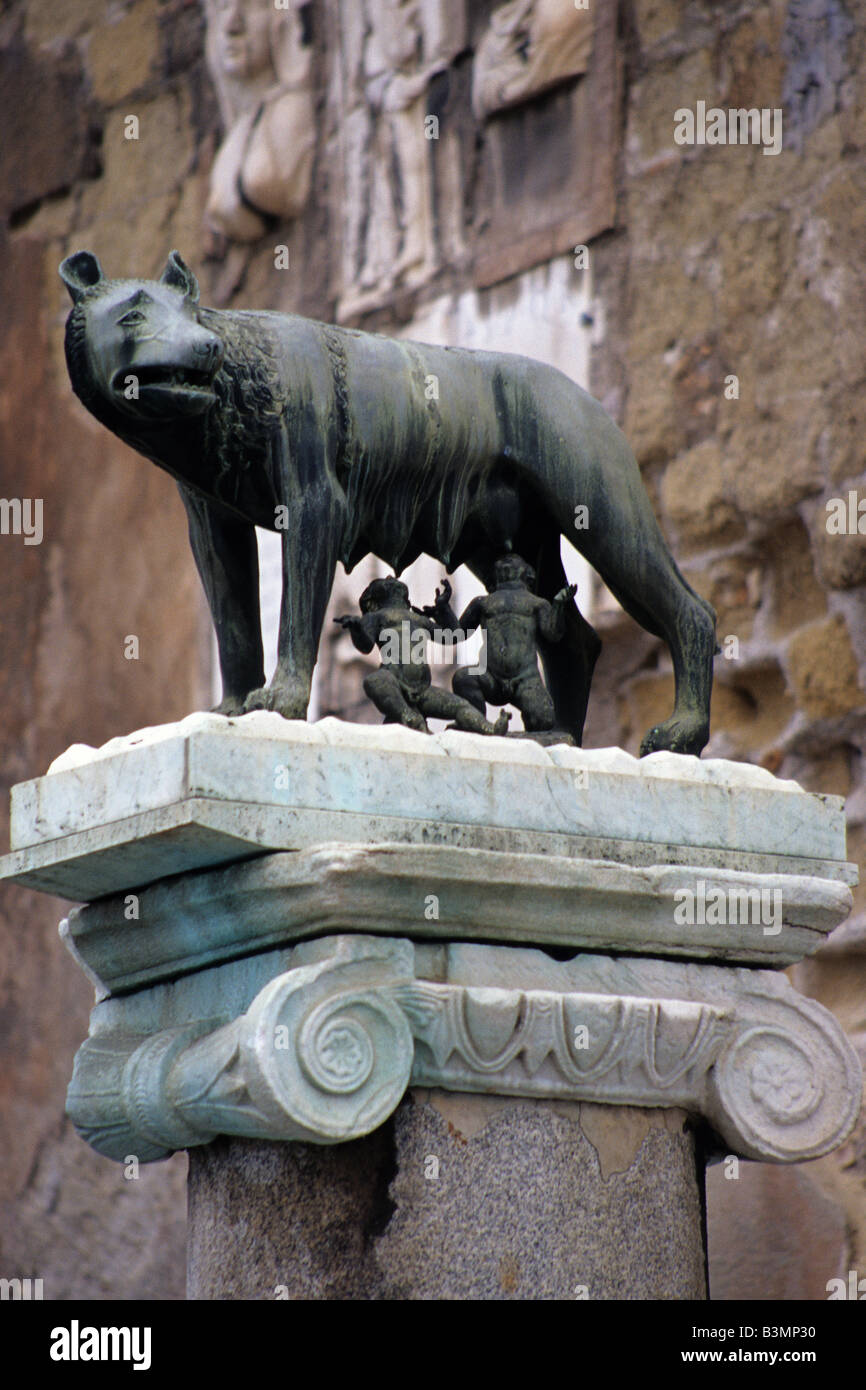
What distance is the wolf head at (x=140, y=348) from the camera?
284cm

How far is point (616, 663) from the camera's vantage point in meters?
5.27

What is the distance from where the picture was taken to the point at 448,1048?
270cm

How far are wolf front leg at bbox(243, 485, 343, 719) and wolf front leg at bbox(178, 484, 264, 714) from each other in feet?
0.61

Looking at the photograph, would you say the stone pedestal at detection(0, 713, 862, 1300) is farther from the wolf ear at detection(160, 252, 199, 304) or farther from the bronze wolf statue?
the wolf ear at detection(160, 252, 199, 304)

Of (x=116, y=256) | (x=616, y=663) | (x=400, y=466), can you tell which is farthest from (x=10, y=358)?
(x=400, y=466)

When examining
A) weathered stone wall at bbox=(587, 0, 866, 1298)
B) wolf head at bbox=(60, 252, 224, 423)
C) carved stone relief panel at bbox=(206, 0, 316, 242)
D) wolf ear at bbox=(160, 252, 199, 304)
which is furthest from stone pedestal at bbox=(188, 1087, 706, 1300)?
carved stone relief panel at bbox=(206, 0, 316, 242)

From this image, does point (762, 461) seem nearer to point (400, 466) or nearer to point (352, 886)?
point (400, 466)

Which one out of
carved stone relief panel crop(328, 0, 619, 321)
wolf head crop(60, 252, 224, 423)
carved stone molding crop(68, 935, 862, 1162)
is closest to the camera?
carved stone molding crop(68, 935, 862, 1162)

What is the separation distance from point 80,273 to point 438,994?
1119 mm

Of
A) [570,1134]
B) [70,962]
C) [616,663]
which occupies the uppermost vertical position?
[616,663]

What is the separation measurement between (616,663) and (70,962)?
7.22 feet

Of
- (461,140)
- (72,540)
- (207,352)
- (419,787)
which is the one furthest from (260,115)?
(419,787)

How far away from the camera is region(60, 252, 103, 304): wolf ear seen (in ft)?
9.66

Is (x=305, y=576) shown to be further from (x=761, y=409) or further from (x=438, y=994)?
(x=761, y=409)
